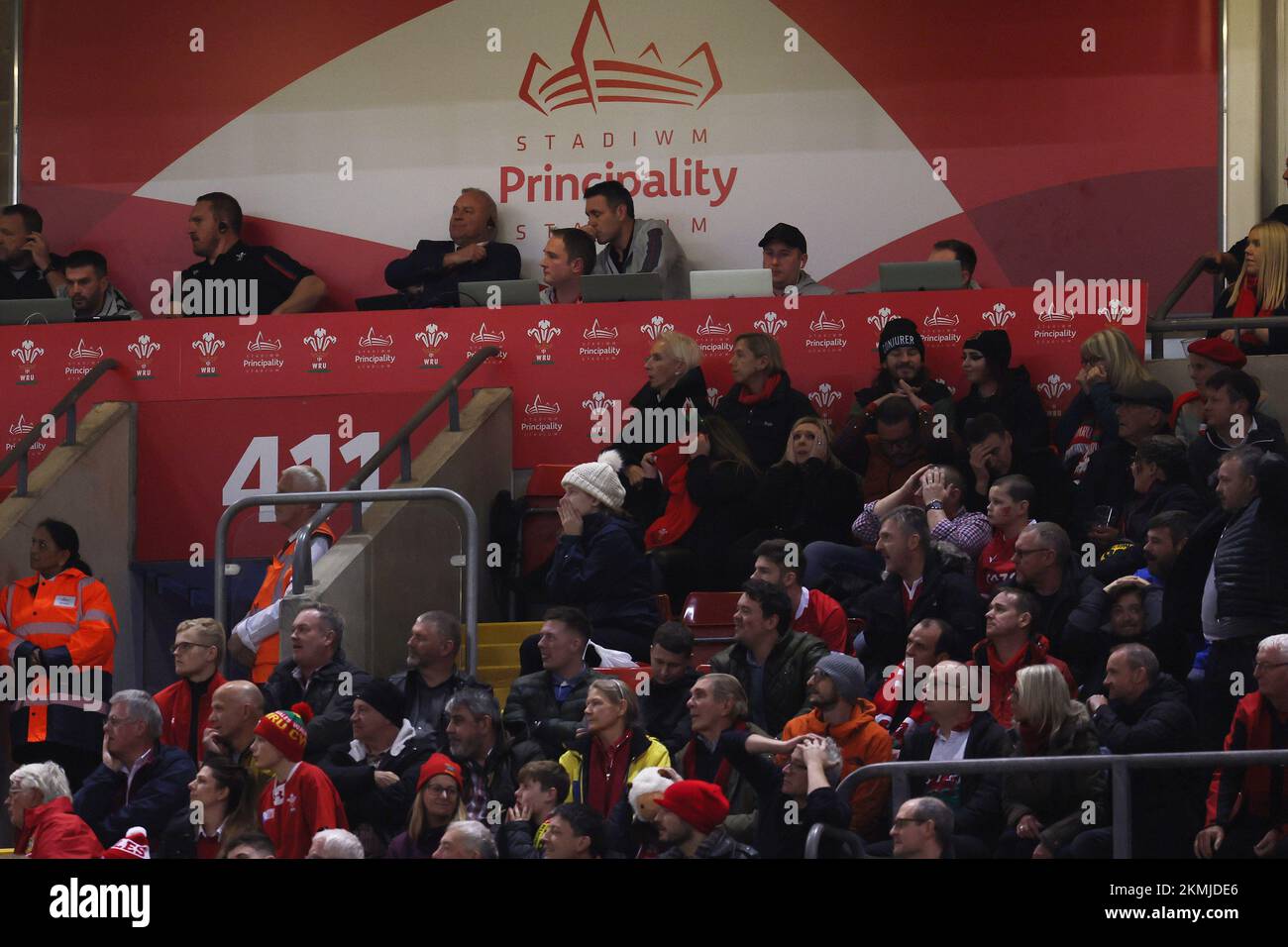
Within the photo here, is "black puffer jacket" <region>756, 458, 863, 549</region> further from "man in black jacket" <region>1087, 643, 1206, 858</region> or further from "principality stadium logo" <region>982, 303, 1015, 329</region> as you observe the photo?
"man in black jacket" <region>1087, 643, 1206, 858</region>

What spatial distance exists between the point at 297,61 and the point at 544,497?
5.05 metres

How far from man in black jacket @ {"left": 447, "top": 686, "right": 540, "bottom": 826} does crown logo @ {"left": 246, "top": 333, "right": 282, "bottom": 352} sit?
14.6ft

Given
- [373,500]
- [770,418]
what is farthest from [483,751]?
[770,418]

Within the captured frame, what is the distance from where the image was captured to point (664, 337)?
11320 mm

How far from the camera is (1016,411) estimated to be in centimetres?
1093

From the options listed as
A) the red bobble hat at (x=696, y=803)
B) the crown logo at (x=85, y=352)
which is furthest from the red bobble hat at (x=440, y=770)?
the crown logo at (x=85, y=352)

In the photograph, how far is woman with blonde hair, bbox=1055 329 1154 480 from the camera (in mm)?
10648

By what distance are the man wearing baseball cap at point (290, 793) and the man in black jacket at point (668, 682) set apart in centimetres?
125

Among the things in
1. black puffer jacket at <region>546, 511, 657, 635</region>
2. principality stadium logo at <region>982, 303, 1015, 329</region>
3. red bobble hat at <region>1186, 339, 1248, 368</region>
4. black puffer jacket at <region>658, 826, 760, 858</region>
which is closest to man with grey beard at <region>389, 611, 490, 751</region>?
black puffer jacket at <region>546, 511, 657, 635</region>

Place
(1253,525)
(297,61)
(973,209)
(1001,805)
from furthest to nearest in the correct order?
(297,61) < (973,209) < (1253,525) < (1001,805)

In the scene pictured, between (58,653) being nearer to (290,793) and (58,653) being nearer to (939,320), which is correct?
(290,793)

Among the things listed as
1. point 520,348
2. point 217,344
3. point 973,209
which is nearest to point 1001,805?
point 520,348

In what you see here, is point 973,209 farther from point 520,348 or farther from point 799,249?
point 520,348

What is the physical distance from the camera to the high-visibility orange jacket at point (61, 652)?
10.1 meters
